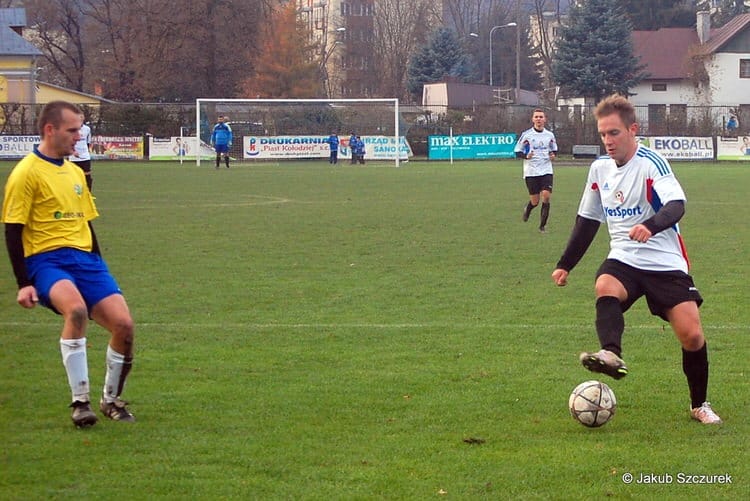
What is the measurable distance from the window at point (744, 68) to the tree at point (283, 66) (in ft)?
97.1

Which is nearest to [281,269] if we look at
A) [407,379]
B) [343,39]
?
[407,379]

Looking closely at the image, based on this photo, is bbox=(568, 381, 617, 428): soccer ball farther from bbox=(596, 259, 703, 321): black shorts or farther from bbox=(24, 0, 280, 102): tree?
bbox=(24, 0, 280, 102): tree

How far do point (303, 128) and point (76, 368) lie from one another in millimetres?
39434

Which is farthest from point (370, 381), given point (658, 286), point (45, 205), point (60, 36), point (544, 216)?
point (60, 36)

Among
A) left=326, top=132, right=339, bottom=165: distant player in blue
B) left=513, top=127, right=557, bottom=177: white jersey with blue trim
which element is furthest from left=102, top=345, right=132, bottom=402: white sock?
left=326, top=132, right=339, bottom=165: distant player in blue

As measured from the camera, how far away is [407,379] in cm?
716

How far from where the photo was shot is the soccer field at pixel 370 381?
16.7ft

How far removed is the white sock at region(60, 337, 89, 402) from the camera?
19.5 feet

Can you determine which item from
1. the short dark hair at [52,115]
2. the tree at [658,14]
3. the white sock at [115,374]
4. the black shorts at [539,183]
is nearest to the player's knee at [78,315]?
the white sock at [115,374]

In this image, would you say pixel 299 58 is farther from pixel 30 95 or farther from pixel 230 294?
pixel 230 294

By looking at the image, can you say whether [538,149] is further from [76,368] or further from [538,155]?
[76,368]

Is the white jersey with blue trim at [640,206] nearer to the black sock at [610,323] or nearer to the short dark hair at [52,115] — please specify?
the black sock at [610,323]

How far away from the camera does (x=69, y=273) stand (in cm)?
604

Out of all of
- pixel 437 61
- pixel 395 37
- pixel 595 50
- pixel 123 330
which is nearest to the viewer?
pixel 123 330
